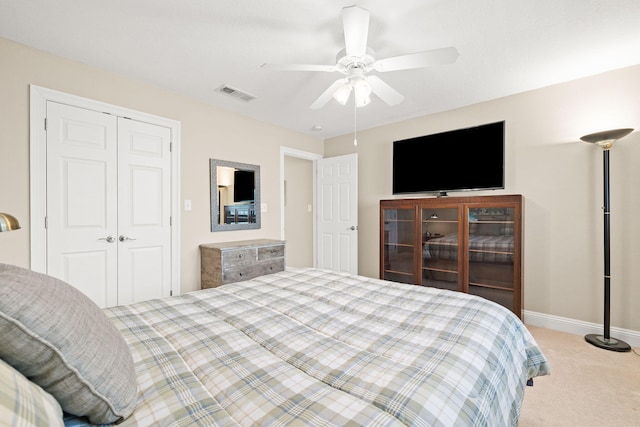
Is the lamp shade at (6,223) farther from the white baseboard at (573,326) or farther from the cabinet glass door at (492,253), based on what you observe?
the white baseboard at (573,326)

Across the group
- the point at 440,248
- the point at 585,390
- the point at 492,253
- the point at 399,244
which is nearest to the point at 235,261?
the point at 399,244

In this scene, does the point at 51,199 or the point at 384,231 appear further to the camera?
the point at 384,231

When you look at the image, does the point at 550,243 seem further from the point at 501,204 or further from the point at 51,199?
the point at 51,199

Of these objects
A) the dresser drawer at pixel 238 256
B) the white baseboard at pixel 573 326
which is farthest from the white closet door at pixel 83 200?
the white baseboard at pixel 573 326

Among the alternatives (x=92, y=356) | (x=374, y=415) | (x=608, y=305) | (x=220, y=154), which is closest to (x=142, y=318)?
(x=92, y=356)

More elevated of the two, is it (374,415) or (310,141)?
(310,141)

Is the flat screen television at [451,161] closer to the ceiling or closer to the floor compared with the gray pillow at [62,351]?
closer to the ceiling

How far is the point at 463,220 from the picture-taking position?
3.17m

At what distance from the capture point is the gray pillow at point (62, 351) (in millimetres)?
592

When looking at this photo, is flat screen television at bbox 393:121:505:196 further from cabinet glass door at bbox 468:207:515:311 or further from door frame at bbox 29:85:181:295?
door frame at bbox 29:85:181:295

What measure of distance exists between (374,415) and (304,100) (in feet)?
10.3

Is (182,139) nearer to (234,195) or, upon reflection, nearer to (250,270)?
(234,195)

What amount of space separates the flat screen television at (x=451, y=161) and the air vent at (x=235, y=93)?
6.81 ft

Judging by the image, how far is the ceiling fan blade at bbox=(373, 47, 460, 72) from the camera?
5.41 feet
